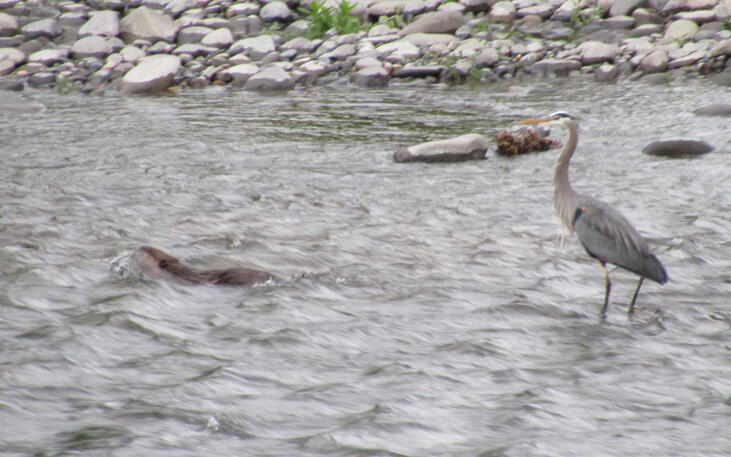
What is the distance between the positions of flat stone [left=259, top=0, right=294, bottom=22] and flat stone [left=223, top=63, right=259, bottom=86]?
4.13 m

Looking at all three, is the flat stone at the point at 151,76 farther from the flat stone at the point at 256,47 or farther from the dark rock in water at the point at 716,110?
the dark rock in water at the point at 716,110

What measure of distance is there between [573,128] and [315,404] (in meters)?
4.24

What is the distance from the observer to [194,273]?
779 centimetres

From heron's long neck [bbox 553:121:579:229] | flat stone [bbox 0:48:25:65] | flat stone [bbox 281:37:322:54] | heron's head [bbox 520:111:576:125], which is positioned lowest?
flat stone [bbox 281:37:322:54]

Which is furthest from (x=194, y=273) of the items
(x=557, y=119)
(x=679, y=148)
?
(x=679, y=148)

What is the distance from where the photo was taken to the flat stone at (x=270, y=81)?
21.3 metres

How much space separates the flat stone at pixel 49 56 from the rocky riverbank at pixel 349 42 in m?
0.03

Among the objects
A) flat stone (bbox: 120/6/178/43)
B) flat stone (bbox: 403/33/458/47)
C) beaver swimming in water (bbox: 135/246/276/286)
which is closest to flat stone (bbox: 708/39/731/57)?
flat stone (bbox: 403/33/458/47)

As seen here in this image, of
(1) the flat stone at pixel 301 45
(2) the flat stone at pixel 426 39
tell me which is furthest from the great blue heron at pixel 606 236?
(1) the flat stone at pixel 301 45

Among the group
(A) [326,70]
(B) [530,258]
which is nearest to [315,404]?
(B) [530,258]

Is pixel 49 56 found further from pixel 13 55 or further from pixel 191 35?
pixel 191 35

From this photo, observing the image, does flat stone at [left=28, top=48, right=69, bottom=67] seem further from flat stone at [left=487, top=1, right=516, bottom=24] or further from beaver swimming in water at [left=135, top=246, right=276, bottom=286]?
beaver swimming in water at [left=135, top=246, right=276, bottom=286]

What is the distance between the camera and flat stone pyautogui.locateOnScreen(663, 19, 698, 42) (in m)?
22.2

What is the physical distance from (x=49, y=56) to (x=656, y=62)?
49.0 feet
